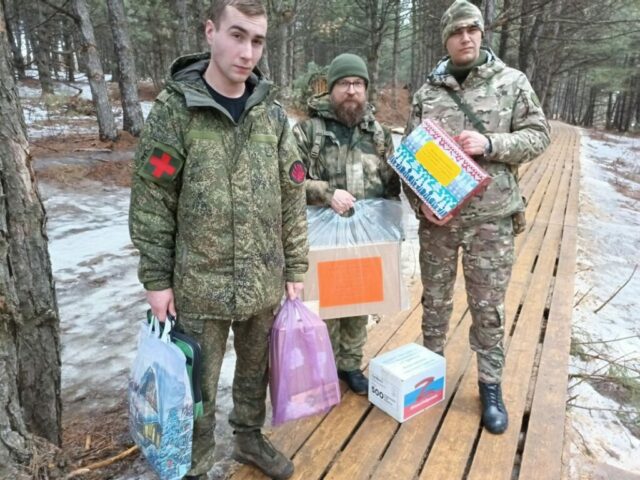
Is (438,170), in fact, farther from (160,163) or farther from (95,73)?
(95,73)

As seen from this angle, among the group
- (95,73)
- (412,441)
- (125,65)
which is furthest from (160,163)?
(125,65)

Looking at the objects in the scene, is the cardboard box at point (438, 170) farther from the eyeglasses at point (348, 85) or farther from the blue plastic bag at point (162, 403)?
the blue plastic bag at point (162, 403)

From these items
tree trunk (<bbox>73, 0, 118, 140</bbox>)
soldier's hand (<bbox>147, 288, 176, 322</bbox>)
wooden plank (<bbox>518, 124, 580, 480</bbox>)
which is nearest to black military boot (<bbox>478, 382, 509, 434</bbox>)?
wooden plank (<bbox>518, 124, 580, 480</bbox>)

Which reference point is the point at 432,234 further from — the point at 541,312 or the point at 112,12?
the point at 112,12

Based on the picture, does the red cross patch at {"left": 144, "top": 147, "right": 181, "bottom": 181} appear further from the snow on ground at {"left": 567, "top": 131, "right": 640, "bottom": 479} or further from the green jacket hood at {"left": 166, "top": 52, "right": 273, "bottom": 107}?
the snow on ground at {"left": 567, "top": 131, "right": 640, "bottom": 479}

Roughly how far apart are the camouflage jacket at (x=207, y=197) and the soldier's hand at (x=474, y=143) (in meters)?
0.90

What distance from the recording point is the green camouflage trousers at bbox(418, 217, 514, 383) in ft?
7.85

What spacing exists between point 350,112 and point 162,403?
1628 millimetres

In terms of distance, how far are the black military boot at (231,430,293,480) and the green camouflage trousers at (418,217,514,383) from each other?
1.17m

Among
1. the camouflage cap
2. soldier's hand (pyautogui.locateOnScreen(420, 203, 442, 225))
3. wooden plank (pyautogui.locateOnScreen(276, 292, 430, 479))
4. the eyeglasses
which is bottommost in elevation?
wooden plank (pyautogui.locateOnScreen(276, 292, 430, 479))

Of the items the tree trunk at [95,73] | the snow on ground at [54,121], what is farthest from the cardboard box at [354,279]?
the snow on ground at [54,121]

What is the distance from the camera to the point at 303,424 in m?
2.45

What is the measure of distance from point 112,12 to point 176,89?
950 centimetres

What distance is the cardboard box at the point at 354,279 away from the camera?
2412mm
